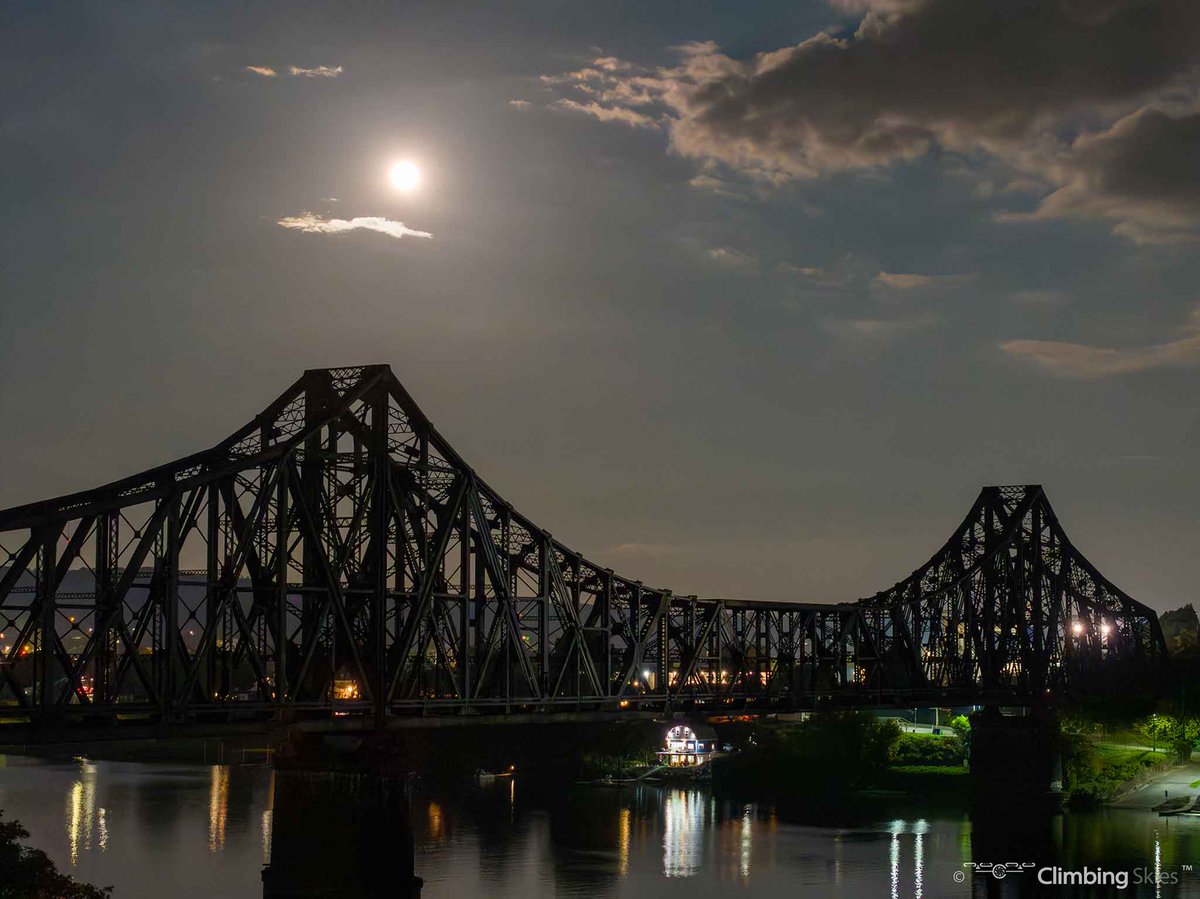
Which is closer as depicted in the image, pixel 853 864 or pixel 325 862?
pixel 325 862

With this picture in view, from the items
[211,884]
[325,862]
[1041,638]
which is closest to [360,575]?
[325,862]

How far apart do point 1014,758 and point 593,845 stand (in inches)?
1910

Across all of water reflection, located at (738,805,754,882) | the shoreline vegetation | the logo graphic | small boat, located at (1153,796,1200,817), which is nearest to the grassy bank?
small boat, located at (1153,796,1200,817)

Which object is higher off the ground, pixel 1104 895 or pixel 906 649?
pixel 906 649

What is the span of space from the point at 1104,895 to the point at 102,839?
72.8 meters

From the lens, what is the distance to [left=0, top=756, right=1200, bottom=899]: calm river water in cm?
10444

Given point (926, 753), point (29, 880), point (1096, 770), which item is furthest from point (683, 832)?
point (29, 880)

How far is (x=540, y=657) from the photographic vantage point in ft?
321

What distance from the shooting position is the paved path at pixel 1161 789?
14562 centimetres

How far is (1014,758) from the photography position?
156375mm

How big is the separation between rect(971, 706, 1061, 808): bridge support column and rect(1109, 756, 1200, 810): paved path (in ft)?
21.1

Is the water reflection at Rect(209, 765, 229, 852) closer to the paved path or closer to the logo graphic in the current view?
the logo graphic

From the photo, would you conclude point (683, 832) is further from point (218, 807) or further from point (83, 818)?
point (83, 818)

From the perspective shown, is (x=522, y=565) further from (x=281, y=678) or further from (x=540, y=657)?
(x=281, y=678)
